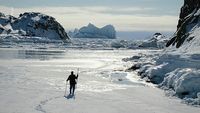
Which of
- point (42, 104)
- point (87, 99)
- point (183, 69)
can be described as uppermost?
point (183, 69)

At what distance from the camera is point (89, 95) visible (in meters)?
27.4

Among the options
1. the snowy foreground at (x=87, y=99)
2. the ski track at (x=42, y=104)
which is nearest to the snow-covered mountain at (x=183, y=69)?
the snowy foreground at (x=87, y=99)

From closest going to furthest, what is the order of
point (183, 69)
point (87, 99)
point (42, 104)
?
point (42, 104), point (87, 99), point (183, 69)

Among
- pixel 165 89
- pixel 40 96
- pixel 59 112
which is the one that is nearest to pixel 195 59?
pixel 165 89

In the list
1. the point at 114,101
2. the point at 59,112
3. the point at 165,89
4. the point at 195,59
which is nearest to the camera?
the point at 59,112

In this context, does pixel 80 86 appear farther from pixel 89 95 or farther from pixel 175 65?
pixel 175 65

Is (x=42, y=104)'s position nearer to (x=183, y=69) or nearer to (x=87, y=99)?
(x=87, y=99)

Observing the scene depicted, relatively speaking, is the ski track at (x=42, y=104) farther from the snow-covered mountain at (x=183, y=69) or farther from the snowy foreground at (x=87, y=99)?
the snow-covered mountain at (x=183, y=69)

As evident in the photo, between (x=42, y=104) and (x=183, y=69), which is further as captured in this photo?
(x=183, y=69)

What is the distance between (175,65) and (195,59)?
246 centimetres

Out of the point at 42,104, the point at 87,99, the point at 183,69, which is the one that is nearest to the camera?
the point at 42,104

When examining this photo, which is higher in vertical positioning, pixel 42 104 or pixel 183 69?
pixel 183 69

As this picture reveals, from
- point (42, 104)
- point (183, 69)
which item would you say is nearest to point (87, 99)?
point (42, 104)

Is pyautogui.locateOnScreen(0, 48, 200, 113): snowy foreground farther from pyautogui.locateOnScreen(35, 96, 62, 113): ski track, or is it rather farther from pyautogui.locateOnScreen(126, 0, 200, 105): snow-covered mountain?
pyautogui.locateOnScreen(126, 0, 200, 105): snow-covered mountain
